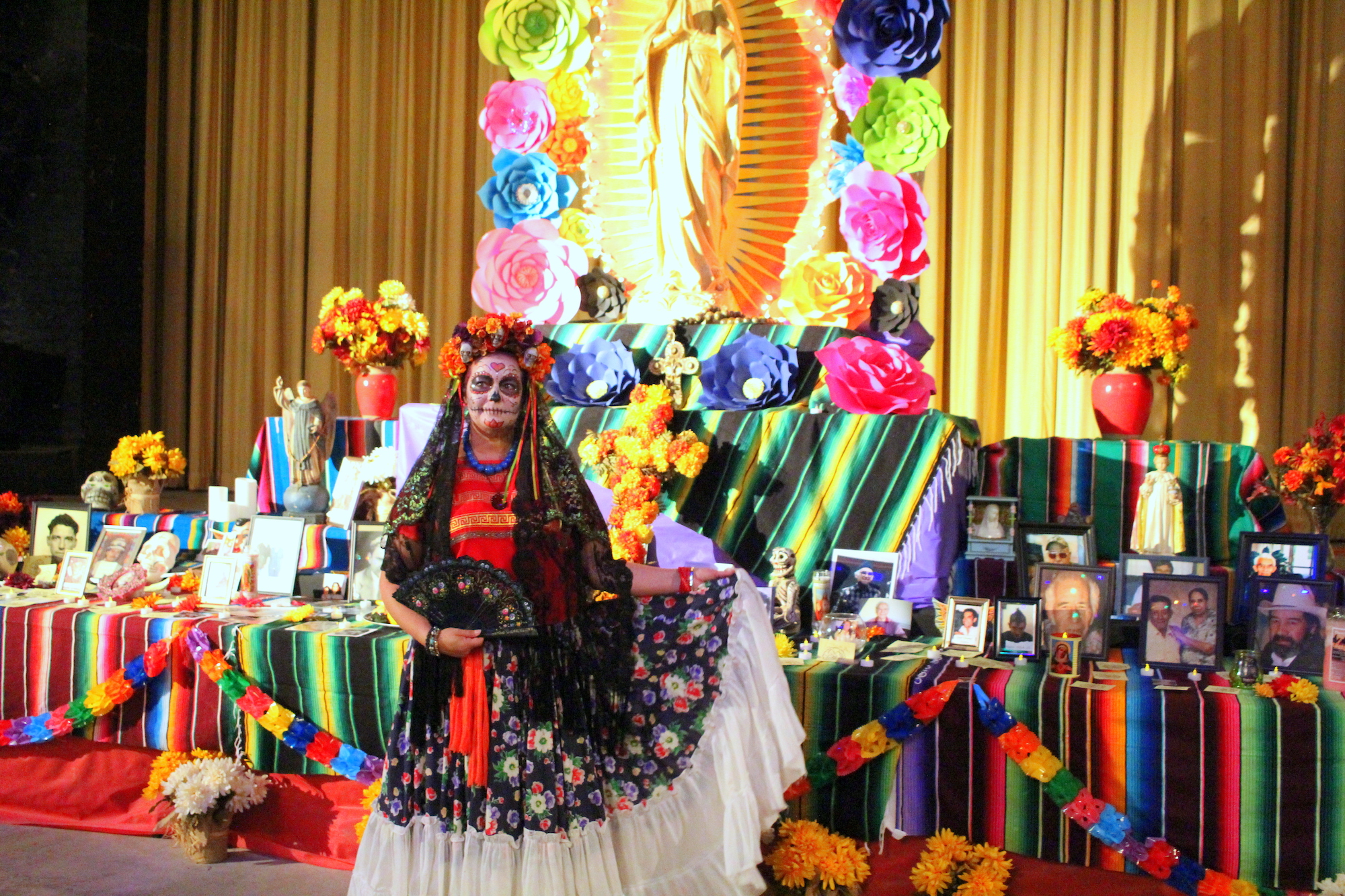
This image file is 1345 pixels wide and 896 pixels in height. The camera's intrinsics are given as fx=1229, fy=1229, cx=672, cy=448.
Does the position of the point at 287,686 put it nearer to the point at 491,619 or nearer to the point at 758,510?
the point at 491,619

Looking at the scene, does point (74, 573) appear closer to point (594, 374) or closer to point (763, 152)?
point (594, 374)

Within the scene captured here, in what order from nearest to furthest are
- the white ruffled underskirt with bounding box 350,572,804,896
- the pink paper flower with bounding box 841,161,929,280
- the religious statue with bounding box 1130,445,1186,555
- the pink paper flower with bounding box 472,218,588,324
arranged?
the white ruffled underskirt with bounding box 350,572,804,896 → the religious statue with bounding box 1130,445,1186,555 → the pink paper flower with bounding box 841,161,929,280 → the pink paper flower with bounding box 472,218,588,324

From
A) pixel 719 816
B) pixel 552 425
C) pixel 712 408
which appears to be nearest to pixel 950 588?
pixel 712 408

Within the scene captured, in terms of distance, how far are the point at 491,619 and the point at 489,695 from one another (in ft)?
0.51

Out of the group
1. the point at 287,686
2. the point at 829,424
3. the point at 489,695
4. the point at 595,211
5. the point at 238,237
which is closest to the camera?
the point at 489,695

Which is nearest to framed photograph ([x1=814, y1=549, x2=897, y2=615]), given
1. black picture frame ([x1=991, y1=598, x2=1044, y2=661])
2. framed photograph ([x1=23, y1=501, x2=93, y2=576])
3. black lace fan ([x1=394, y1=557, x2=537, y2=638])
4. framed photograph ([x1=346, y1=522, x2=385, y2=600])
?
black picture frame ([x1=991, y1=598, x2=1044, y2=661])

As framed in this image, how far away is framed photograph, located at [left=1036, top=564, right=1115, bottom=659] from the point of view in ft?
10.5

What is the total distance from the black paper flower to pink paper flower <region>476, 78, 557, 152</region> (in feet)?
4.45

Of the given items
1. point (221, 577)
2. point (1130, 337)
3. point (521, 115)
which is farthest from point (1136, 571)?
point (221, 577)

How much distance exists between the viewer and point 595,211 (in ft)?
14.4

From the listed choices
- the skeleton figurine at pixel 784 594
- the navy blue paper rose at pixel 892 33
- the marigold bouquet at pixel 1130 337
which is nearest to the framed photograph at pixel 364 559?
the skeleton figurine at pixel 784 594

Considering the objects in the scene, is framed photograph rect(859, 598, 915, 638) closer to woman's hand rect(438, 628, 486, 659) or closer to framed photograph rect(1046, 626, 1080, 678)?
framed photograph rect(1046, 626, 1080, 678)

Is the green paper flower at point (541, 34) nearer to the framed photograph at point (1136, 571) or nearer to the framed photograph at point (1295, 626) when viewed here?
the framed photograph at point (1136, 571)

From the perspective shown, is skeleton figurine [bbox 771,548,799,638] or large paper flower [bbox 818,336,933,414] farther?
large paper flower [bbox 818,336,933,414]
